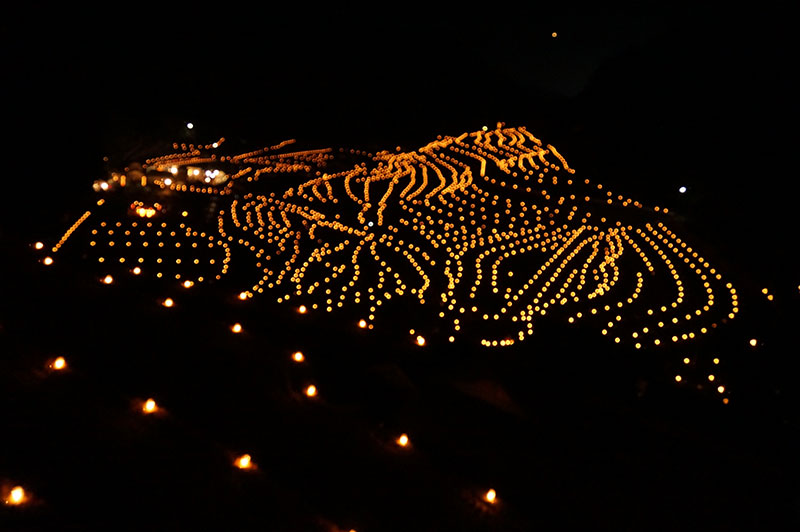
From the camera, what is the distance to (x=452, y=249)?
8.93ft

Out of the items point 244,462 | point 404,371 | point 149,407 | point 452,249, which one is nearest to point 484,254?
point 452,249

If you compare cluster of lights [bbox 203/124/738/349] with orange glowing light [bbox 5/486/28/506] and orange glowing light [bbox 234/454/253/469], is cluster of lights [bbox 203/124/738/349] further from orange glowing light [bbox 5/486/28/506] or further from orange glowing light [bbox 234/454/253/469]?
orange glowing light [bbox 5/486/28/506]

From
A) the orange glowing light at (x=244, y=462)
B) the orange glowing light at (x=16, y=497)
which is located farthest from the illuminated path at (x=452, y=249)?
the orange glowing light at (x=16, y=497)

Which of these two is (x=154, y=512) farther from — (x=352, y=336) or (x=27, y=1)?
(x=27, y=1)

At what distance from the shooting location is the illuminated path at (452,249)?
2.55m

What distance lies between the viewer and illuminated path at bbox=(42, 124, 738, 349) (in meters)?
2.55

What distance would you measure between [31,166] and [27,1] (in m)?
0.93

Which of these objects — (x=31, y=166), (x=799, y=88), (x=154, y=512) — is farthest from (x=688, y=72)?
(x=31, y=166)

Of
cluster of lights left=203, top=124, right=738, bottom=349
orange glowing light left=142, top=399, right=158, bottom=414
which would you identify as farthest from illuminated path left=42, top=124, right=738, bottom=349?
orange glowing light left=142, top=399, right=158, bottom=414

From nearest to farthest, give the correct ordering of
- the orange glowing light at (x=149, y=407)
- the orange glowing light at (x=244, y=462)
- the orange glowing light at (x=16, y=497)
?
the orange glowing light at (x=16, y=497) → the orange glowing light at (x=244, y=462) → the orange glowing light at (x=149, y=407)

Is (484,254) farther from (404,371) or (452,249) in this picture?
(404,371)

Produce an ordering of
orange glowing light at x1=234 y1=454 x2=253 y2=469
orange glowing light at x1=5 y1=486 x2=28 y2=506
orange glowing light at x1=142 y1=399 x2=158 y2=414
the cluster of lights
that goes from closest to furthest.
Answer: orange glowing light at x1=5 y1=486 x2=28 y2=506, orange glowing light at x1=234 y1=454 x2=253 y2=469, orange glowing light at x1=142 y1=399 x2=158 y2=414, the cluster of lights

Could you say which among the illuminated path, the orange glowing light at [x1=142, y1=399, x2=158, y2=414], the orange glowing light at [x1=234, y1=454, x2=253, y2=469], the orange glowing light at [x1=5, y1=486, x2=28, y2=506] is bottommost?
the orange glowing light at [x1=234, y1=454, x2=253, y2=469]

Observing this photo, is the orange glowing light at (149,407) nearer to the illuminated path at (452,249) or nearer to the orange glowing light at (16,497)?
the orange glowing light at (16,497)
